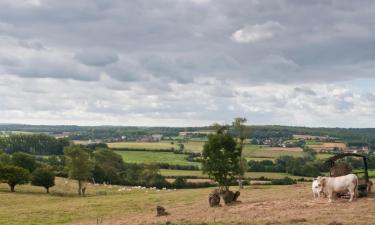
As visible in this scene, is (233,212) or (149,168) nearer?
(233,212)

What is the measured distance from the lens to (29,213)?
161ft

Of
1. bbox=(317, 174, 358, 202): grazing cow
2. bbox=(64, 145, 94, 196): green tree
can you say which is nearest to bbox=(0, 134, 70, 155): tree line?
bbox=(64, 145, 94, 196): green tree

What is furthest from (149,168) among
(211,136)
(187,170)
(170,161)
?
(211,136)

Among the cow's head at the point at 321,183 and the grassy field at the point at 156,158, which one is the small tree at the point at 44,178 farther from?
the cow's head at the point at 321,183

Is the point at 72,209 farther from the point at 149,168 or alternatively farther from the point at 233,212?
the point at 149,168

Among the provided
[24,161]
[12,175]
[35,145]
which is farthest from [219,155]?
[35,145]

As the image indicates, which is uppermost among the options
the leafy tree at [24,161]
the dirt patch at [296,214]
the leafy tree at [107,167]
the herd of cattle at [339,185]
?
the herd of cattle at [339,185]

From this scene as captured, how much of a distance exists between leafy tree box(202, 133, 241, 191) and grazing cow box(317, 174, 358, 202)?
69.9ft

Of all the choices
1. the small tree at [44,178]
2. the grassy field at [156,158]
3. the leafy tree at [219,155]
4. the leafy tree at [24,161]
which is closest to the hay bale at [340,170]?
the leafy tree at [219,155]

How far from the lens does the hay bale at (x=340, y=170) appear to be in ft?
126

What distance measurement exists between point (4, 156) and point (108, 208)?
64143mm

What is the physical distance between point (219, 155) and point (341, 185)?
75.9ft

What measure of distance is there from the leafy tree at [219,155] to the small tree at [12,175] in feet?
137

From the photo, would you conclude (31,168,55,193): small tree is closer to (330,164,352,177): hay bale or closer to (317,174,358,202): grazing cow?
(330,164,352,177): hay bale
